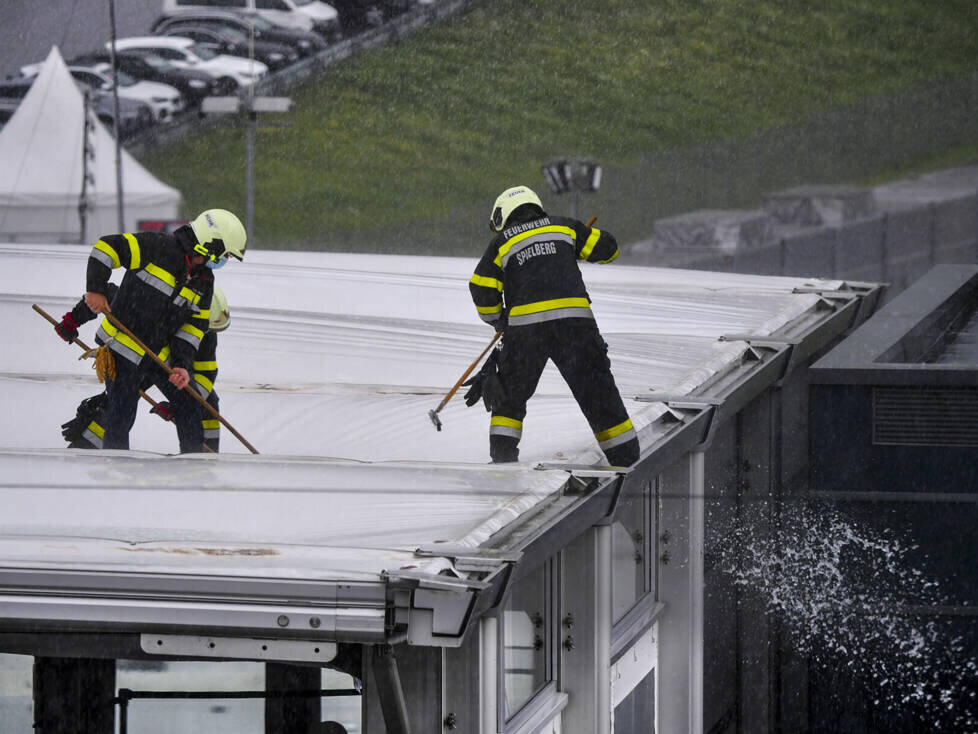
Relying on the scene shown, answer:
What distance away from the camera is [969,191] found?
31.6 m

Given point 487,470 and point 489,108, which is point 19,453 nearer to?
point 487,470

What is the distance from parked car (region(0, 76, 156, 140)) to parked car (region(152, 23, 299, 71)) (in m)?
2.60

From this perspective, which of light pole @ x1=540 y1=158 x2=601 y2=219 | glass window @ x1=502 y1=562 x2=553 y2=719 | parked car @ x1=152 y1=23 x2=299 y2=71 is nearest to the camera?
glass window @ x1=502 y1=562 x2=553 y2=719

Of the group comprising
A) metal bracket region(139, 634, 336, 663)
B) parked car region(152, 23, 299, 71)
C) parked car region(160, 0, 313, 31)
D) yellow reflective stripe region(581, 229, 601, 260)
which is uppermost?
parked car region(160, 0, 313, 31)

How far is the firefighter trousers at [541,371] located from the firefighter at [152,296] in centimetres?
135

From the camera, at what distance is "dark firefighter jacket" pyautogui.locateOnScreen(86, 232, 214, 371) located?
572cm

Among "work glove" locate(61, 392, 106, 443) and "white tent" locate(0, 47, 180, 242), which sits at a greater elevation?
"white tent" locate(0, 47, 180, 242)

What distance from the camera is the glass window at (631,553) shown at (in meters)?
5.24

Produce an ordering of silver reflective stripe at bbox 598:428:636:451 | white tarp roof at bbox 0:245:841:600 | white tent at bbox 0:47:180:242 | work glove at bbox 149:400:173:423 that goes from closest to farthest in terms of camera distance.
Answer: white tarp roof at bbox 0:245:841:600 < silver reflective stripe at bbox 598:428:636:451 < work glove at bbox 149:400:173:423 < white tent at bbox 0:47:180:242

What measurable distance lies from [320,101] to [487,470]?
125 feet

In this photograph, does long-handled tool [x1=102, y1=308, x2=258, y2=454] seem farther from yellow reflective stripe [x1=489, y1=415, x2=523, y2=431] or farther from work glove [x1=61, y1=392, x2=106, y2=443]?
yellow reflective stripe [x1=489, y1=415, x2=523, y2=431]

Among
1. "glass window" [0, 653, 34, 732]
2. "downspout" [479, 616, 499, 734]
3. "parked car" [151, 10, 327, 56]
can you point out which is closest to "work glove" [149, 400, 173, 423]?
"glass window" [0, 653, 34, 732]

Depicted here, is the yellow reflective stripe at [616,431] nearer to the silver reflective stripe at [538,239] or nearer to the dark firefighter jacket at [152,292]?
the silver reflective stripe at [538,239]

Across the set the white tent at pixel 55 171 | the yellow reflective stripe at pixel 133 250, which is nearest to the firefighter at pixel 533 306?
the yellow reflective stripe at pixel 133 250
